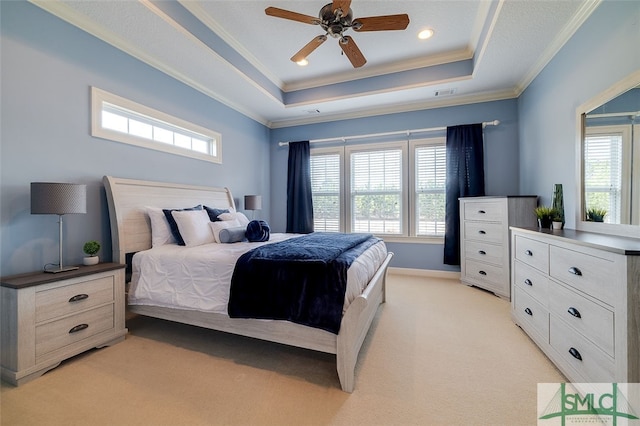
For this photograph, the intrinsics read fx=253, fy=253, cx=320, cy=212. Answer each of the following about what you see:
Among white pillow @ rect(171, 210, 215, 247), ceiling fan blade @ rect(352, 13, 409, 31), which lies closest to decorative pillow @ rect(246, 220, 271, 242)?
white pillow @ rect(171, 210, 215, 247)

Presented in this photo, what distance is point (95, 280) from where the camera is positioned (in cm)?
211

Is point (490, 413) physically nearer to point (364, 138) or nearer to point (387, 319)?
point (387, 319)

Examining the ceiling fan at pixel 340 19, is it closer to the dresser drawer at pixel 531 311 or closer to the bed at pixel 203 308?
the bed at pixel 203 308

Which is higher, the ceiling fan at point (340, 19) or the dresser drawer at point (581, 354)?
the ceiling fan at point (340, 19)

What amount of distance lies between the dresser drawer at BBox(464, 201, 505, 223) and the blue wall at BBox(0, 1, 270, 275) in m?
4.27

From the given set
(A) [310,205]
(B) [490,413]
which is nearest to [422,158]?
(A) [310,205]

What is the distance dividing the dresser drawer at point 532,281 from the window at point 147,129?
13.4 ft

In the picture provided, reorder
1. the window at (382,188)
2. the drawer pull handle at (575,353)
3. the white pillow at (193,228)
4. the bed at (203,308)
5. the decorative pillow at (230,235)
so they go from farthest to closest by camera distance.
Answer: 1. the window at (382,188)
2. the decorative pillow at (230,235)
3. the white pillow at (193,228)
4. the bed at (203,308)
5. the drawer pull handle at (575,353)

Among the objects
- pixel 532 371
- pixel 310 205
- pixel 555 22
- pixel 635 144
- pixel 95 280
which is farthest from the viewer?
pixel 310 205

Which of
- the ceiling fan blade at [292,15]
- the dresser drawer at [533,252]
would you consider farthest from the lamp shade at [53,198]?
the dresser drawer at [533,252]

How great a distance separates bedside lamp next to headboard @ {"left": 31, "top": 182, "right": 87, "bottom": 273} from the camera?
6.19ft

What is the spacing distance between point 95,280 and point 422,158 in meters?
4.55

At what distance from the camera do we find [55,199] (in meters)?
1.92

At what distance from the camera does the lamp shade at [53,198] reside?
6.19 feet
